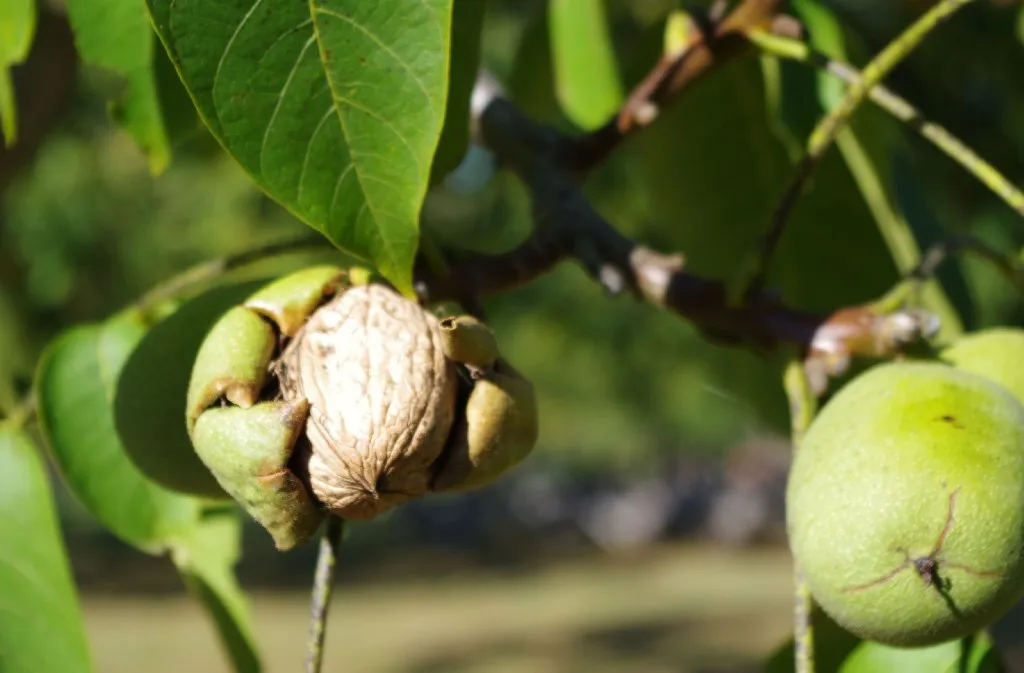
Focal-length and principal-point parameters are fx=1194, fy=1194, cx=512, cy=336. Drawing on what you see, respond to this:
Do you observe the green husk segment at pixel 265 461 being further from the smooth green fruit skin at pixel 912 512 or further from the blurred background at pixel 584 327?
the smooth green fruit skin at pixel 912 512

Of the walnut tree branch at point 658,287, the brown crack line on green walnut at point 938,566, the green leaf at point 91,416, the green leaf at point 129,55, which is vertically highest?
the green leaf at point 129,55

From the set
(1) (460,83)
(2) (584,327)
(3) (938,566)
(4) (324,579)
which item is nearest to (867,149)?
(1) (460,83)

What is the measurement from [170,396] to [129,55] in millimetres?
477

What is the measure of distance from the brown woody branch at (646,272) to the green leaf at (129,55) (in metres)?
0.44

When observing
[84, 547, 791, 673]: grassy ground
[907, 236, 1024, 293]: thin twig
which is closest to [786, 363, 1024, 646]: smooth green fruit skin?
[907, 236, 1024, 293]: thin twig

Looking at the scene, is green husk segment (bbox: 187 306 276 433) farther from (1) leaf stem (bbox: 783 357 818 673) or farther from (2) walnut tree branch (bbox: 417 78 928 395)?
(1) leaf stem (bbox: 783 357 818 673)

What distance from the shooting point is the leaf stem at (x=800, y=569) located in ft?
3.65

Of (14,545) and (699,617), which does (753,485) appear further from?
(14,545)

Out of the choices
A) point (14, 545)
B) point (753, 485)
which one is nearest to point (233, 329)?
point (14, 545)

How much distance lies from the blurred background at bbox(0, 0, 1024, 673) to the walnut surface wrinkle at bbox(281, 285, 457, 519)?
12.9 inches

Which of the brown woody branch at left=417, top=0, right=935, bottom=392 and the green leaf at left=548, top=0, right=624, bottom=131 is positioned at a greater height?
the green leaf at left=548, top=0, right=624, bottom=131

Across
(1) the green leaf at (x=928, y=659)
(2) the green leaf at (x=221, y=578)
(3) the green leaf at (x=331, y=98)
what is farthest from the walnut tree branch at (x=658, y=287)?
(2) the green leaf at (x=221, y=578)

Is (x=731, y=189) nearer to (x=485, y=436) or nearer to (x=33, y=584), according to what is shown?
(x=485, y=436)

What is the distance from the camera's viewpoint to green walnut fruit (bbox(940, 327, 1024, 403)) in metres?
1.27
